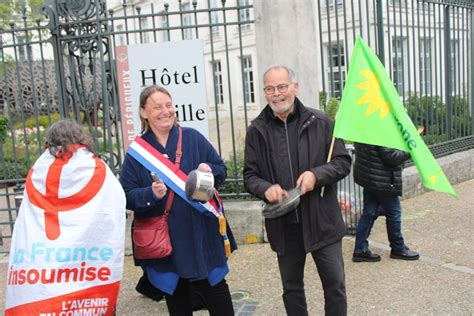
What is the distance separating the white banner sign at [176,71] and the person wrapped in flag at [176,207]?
1.99 meters

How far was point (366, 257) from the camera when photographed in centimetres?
461

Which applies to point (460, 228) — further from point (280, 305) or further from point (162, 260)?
point (162, 260)

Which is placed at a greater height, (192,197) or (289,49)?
(289,49)

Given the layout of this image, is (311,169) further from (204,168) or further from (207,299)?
(207,299)

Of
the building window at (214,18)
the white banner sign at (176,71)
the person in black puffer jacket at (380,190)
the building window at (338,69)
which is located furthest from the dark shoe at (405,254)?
the building window at (214,18)

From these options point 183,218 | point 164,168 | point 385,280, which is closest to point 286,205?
point 183,218

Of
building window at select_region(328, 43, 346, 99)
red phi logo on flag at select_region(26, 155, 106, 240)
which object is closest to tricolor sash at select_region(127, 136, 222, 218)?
red phi logo on flag at select_region(26, 155, 106, 240)

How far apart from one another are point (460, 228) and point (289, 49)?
275cm

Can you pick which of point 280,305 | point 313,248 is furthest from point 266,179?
point 280,305

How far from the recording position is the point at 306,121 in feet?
9.45

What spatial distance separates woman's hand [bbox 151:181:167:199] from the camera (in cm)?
271

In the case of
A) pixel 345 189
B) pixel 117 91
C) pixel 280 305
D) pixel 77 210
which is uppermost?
pixel 117 91

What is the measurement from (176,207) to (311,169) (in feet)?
2.71

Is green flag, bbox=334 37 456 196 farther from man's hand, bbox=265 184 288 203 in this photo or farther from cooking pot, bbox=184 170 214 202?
cooking pot, bbox=184 170 214 202
